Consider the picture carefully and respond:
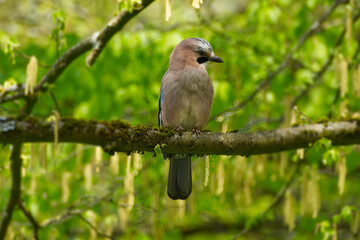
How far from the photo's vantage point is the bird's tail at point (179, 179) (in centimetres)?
475

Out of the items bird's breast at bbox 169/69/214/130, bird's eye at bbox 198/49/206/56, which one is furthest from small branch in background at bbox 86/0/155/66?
bird's breast at bbox 169/69/214/130

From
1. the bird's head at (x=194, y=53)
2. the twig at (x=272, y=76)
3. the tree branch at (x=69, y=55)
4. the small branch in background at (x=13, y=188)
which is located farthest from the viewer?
the twig at (x=272, y=76)

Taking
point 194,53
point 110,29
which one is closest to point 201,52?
point 194,53

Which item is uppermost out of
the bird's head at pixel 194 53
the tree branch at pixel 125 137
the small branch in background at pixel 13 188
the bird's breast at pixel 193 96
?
the bird's head at pixel 194 53

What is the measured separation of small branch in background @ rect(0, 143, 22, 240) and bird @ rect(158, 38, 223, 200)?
68.8 inches

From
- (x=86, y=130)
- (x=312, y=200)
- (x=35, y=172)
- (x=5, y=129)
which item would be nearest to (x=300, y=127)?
(x=312, y=200)

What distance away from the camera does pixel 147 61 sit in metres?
7.25

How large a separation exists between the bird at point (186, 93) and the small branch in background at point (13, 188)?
5.74 ft

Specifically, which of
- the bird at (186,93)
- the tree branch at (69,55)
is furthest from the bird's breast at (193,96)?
the tree branch at (69,55)

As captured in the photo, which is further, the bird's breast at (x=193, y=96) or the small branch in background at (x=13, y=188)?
the small branch in background at (x=13, y=188)

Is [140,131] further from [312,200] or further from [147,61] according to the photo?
[147,61]

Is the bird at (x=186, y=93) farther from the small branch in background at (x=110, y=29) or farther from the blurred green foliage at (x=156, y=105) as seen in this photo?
the blurred green foliage at (x=156, y=105)

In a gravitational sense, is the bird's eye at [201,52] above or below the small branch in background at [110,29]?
below

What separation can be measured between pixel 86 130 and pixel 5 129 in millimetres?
627
